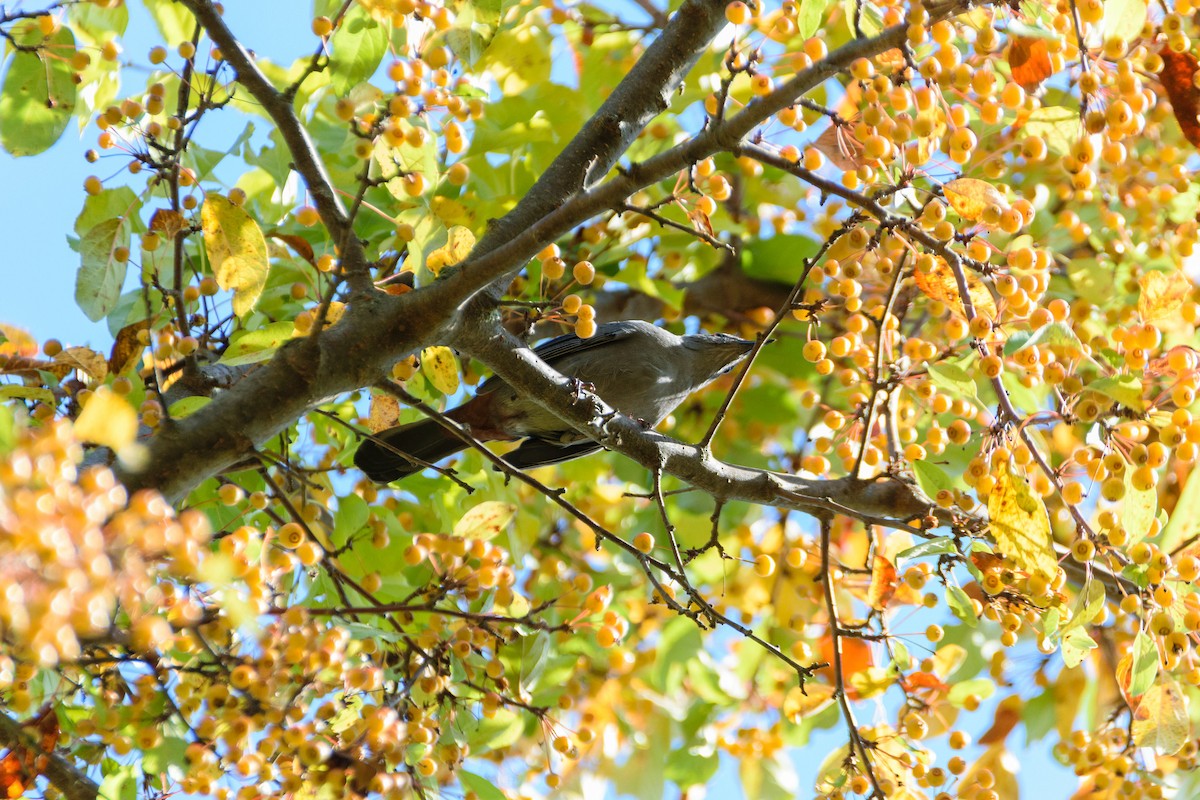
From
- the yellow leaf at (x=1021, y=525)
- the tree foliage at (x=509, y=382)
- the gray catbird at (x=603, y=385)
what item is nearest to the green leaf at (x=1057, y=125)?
the tree foliage at (x=509, y=382)

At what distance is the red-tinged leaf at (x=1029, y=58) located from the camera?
2.64 m

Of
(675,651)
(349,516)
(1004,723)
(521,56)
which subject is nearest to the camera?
(349,516)

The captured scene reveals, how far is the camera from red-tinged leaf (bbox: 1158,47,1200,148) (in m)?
3.00

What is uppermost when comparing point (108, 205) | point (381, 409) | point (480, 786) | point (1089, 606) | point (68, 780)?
point (108, 205)

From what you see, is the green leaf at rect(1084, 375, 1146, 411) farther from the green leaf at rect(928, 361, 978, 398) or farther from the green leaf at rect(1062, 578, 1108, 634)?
the green leaf at rect(1062, 578, 1108, 634)

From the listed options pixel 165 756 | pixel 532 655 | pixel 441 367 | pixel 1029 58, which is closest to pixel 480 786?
pixel 532 655

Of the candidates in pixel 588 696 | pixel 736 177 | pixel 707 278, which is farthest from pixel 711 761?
pixel 736 177

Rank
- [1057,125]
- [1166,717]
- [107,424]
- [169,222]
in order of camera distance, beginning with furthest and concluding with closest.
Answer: [1057,125], [1166,717], [169,222], [107,424]

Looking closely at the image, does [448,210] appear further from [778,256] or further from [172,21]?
[778,256]

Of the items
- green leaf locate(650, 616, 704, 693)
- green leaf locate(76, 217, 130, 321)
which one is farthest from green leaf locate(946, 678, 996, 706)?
green leaf locate(76, 217, 130, 321)

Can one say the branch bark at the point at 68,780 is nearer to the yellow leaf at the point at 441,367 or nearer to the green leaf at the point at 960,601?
the yellow leaf at the point at 441,367

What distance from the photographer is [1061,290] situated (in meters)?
4.45

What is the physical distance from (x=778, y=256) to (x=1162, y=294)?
85.8 inches

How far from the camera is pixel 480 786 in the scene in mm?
3051
